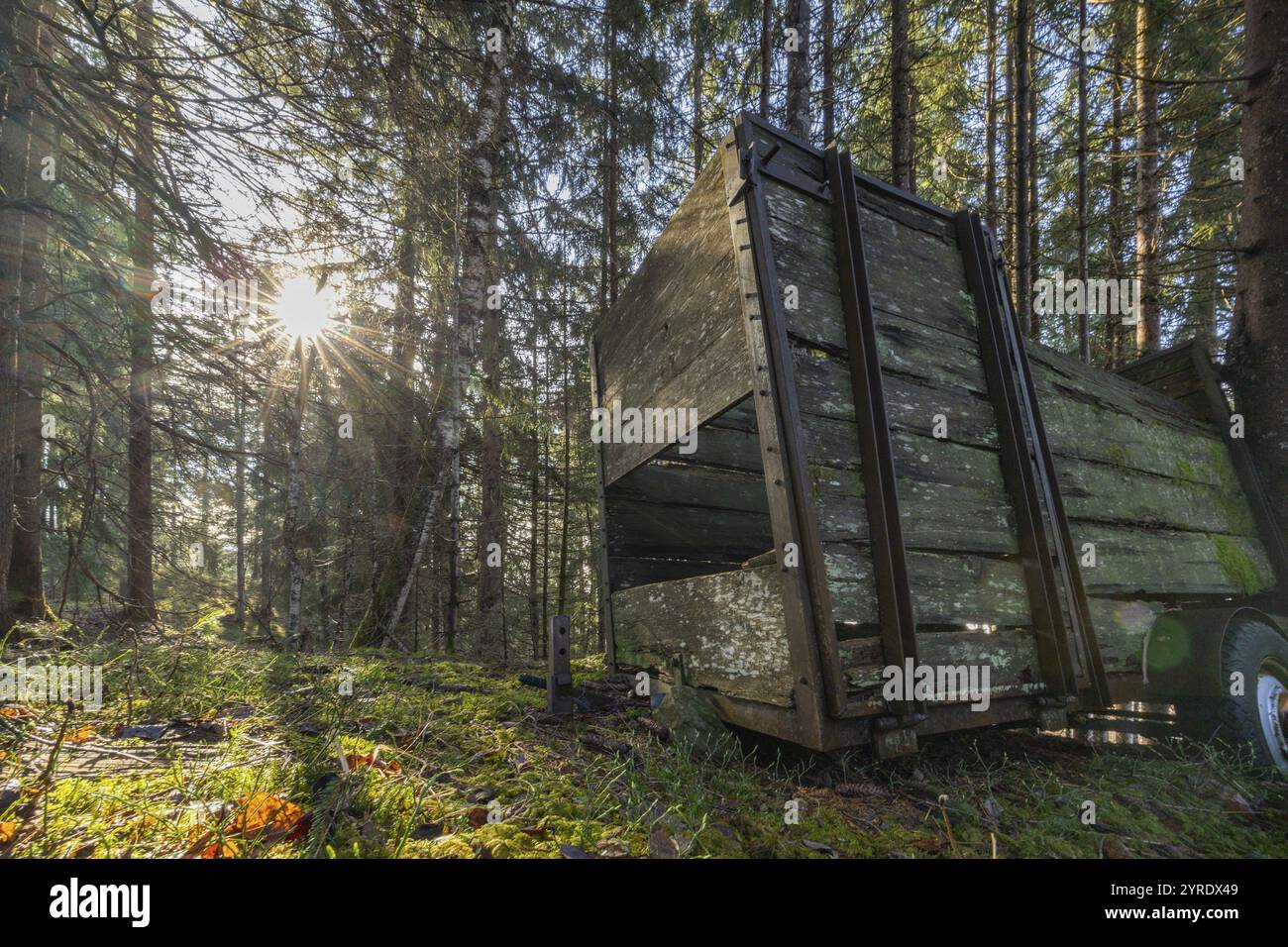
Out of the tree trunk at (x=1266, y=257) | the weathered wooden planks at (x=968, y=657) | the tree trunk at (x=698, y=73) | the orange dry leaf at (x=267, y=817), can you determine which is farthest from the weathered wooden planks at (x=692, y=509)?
the tree trunk at (x=698, y=73)

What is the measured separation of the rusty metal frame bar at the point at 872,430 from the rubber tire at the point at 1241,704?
2226 millimetres

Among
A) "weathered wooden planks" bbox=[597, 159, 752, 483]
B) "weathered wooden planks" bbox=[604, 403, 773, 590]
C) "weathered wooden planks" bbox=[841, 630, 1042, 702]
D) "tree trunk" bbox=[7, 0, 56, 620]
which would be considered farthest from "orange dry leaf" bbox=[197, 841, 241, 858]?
"tree trunk" bbox=[7, 0, 56, 620]

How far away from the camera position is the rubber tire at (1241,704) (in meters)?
2.79

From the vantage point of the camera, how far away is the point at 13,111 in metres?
3.01

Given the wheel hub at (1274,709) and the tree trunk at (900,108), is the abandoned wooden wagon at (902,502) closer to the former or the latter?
the wheel hub at (1274,709)

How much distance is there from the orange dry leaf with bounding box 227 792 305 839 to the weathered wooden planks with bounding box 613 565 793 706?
5.95ft

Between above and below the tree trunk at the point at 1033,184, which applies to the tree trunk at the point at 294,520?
below

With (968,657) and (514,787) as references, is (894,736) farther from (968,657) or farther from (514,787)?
(514,787)

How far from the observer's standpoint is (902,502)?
8.25ft

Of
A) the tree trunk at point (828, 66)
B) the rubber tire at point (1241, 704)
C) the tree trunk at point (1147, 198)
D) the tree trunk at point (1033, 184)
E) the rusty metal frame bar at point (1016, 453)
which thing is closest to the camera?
the rusty metal frame bar at point (1016, 453)

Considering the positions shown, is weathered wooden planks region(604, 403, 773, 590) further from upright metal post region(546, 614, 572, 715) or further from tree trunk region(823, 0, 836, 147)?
tree trunk region(823, 0, 836, 147)
